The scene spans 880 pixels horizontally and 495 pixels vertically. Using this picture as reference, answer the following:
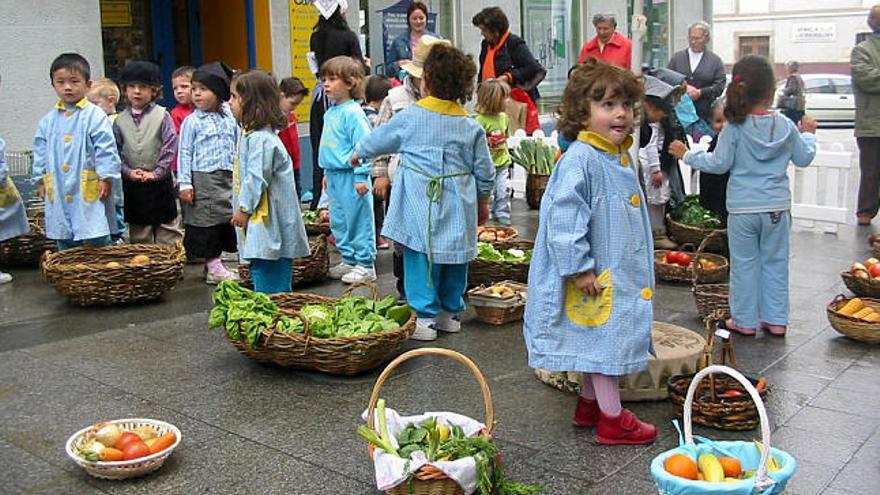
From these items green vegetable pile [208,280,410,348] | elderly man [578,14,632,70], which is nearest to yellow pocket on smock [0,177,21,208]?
green vegetable pile [208,280,410,348]

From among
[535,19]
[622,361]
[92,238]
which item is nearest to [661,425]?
[622,361]

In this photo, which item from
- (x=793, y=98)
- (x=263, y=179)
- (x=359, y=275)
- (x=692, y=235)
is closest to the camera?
(x=263, y=179)

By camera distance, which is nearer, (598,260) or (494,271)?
(598,260)

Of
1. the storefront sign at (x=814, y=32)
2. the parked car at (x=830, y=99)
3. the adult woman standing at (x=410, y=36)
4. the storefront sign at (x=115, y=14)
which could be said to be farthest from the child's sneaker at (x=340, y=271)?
the storefront sign at (x=814, y=32)

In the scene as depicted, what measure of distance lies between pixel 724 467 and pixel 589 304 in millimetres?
1124

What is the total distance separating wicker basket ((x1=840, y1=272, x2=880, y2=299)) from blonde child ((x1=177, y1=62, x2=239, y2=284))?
188 inches

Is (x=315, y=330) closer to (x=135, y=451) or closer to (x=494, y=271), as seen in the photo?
(x=135, y=451)

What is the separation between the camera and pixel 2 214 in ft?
28.5

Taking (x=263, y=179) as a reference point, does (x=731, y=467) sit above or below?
below

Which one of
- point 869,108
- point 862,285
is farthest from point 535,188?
point 862,285

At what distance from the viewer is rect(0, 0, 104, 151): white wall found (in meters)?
10.2

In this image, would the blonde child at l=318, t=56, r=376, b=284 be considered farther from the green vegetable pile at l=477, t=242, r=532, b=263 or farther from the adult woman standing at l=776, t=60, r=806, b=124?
the adult woman standing at l=776, t=60, r=806, b=124

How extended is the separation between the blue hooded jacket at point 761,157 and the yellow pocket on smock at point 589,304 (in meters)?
2.32

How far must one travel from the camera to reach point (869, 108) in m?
10.8
